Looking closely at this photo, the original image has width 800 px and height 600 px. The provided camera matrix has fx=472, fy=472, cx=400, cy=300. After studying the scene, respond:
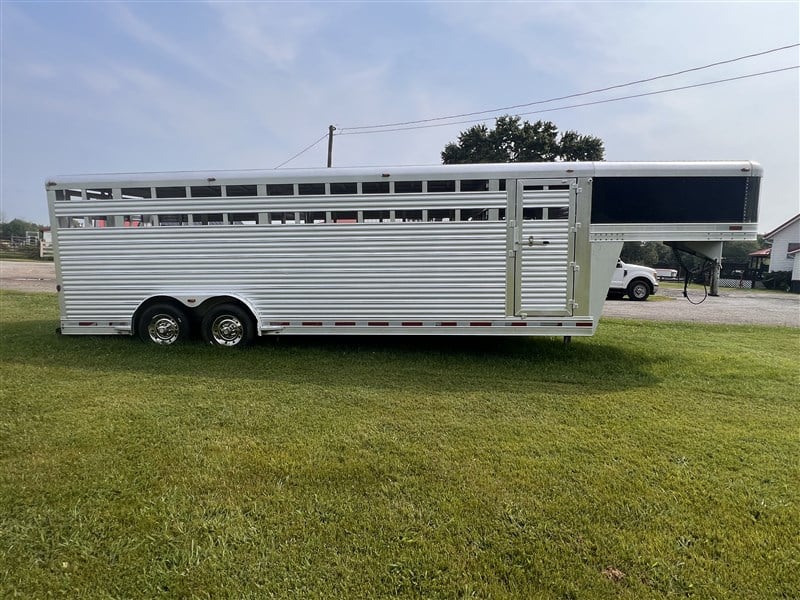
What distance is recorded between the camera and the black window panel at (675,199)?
18.9 ft

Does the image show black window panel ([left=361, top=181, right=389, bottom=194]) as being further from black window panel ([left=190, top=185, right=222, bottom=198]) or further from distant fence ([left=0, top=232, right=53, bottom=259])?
distant fence ([left=0, top=232, right=53, bottom=259])

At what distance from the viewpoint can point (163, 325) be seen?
685 cm

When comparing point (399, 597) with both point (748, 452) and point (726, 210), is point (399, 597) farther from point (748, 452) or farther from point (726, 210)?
point (726, 210)

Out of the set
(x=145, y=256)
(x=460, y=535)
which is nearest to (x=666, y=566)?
(x=460, y=535)

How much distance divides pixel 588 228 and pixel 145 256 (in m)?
5.98

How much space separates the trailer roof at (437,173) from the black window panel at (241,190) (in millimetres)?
75

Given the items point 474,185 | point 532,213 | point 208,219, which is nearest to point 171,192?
point 208,219

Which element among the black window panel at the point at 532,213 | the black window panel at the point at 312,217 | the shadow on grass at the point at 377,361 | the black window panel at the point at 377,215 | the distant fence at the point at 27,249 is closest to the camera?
the shadow on grass at the point at 377,361

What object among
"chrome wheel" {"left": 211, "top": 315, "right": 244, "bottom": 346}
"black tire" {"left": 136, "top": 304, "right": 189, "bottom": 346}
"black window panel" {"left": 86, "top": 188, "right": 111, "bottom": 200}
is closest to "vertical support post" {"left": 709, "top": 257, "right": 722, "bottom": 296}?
"chrome wheel" {"left": 211, "top": 315, "right": 244, "bottom": 346}

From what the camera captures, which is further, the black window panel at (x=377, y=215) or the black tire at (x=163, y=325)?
the black tire at (x=163, y=325)

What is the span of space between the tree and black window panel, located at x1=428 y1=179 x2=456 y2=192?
97.3 feet

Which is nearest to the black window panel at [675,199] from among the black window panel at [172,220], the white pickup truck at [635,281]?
the black window panel at [172,220]

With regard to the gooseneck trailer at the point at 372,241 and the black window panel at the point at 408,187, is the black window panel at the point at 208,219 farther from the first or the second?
the black window panel at the point at 408,187

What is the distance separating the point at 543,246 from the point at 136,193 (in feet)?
18.3
